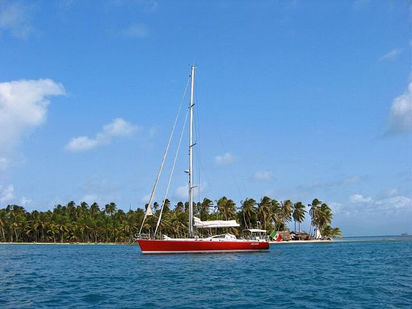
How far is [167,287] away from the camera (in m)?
24.9

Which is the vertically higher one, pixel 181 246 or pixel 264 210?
pixel 264 210

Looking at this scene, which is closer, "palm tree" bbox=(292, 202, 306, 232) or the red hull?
the red hull

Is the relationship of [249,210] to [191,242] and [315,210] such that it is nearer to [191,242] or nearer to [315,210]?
[315,210]

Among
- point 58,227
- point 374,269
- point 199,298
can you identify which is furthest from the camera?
point 58,227

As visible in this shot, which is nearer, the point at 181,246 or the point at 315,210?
the point at 181,246

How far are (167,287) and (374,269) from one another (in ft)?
67.2

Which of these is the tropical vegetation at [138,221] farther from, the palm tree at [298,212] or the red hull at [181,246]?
the red hull at [181,246]

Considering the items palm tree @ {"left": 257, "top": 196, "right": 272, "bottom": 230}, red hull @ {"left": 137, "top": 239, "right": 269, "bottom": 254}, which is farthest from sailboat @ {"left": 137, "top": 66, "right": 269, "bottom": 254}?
palm tree @ {"left": 257, "top": 196, "right": 272, "bottom": 230}

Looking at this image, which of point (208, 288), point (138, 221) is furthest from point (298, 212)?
point (208, 288)

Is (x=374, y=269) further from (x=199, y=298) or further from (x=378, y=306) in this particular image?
(x=199, y=298)

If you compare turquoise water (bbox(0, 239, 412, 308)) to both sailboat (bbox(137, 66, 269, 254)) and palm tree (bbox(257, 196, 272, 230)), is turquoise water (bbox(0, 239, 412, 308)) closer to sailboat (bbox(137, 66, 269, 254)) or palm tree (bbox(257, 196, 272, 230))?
sailboat (bbox(137, 66, 269, 254))

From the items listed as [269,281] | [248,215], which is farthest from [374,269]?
[248,215]

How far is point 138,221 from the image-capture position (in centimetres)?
12988

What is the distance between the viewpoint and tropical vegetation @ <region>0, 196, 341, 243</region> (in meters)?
119
